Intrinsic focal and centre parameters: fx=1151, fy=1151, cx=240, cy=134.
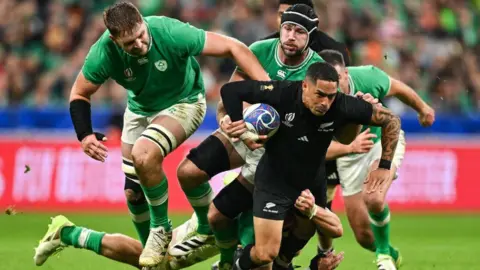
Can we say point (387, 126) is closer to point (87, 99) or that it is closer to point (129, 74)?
point (129, 74)

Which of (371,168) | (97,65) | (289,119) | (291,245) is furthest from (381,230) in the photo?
(97,65)

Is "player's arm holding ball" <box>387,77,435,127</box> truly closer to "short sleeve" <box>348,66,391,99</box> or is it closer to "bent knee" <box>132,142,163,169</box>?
"short sleeve" <box>348,66,391,99</box>

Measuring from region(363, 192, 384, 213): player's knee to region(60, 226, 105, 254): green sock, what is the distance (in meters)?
2.81

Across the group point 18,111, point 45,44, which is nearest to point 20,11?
point 45,44

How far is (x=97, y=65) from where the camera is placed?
1045 centimetres

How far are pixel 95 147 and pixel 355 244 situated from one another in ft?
20.9

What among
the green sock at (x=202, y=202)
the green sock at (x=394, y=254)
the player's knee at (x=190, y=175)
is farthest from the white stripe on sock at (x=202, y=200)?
the green sock at (x=394, y=254)

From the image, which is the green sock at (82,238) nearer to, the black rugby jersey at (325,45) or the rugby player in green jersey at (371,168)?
the rugby player in green jersey at (371,168)

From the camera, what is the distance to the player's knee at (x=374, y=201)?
1198 centimetres

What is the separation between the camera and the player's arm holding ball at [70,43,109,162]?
33.8 feet

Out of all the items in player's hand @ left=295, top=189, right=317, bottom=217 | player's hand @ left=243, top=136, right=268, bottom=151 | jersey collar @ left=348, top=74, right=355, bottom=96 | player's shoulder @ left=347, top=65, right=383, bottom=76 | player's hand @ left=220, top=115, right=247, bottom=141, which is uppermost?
player's shoulder @ left=347, top=65, right=383, bottom=76

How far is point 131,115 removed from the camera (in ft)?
36.7

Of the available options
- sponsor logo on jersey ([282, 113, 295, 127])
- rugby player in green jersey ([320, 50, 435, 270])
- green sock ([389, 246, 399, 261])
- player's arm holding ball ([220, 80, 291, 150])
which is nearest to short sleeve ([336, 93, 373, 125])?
sponsor logo on jersey ([282, 113, 295, 127])

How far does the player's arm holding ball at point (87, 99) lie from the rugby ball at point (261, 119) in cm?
141
